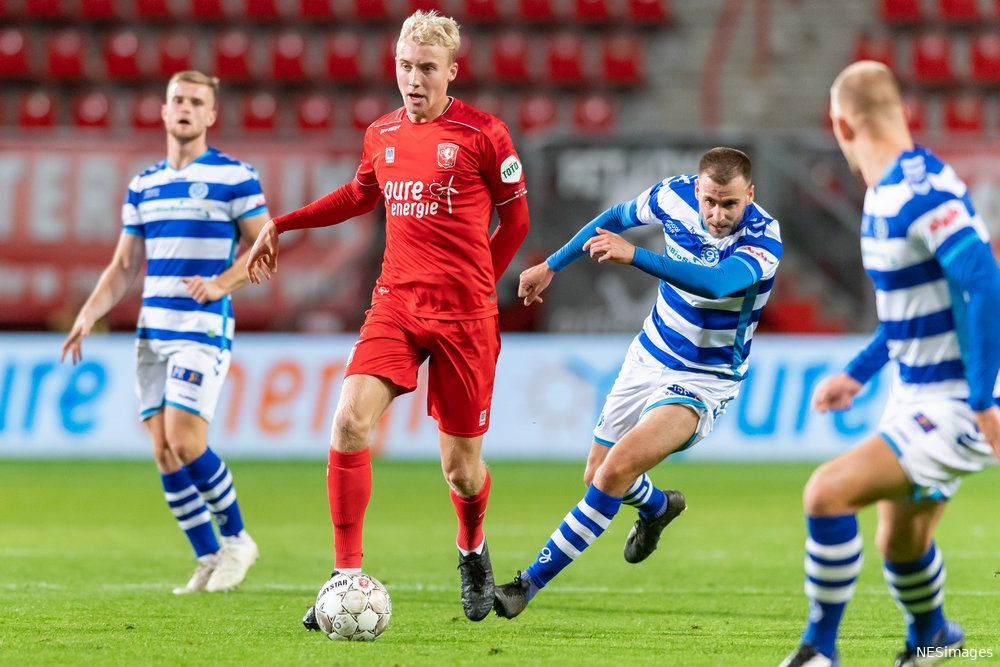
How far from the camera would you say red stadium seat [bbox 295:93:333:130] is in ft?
61.5

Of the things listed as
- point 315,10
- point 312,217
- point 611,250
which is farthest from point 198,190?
point 315,10

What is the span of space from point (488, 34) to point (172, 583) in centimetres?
1347

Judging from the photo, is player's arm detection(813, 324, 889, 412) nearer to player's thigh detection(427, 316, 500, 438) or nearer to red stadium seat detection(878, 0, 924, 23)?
player's thigh detection(427, 316, 500, 438)

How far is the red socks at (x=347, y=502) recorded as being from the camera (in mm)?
5449

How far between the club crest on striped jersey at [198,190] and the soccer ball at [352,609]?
241 centimetres

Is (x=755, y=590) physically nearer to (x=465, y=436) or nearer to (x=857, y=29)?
(x=465, y=436)

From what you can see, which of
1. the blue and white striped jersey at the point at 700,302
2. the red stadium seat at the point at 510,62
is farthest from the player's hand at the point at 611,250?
the red stadium seat at the point at 510,62

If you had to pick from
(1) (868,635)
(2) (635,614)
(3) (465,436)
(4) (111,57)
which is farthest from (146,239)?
(4) (111,57)

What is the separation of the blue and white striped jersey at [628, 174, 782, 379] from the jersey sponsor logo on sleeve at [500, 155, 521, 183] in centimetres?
73

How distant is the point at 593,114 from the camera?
18750 mm

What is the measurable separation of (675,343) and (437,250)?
3.96 ft

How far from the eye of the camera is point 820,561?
14.1 feet

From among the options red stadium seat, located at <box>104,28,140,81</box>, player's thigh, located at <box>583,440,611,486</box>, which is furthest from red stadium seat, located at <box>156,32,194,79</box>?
player's thigh, located at <box>583,440,611,486</box>

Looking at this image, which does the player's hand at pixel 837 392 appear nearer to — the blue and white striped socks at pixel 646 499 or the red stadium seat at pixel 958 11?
the blue and white striped socks at pixel 646 499
